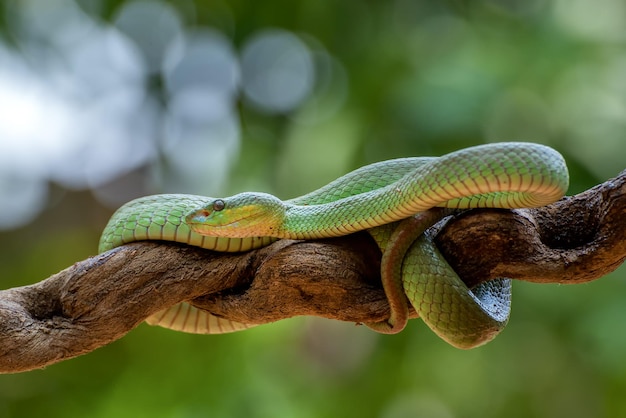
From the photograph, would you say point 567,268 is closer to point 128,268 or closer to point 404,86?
point 128,268

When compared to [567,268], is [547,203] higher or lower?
higher

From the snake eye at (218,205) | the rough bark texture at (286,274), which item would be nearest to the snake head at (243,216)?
the snake eye at (218,205)

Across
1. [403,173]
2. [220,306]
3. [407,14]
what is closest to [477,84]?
[407,14]

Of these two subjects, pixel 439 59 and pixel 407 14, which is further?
pixel 407 14

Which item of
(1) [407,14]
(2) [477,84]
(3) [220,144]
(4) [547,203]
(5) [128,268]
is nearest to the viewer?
(4) [547,203]

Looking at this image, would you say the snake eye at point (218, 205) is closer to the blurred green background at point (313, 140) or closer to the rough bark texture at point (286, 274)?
the rough bark texture at point (286, 274)

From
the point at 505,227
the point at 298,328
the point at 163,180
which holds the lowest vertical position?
the point at 298,328

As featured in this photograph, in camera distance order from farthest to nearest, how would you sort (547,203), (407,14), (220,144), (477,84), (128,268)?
(220,144) < (407,14) < (477,84) < (128,268) < (547,203)
